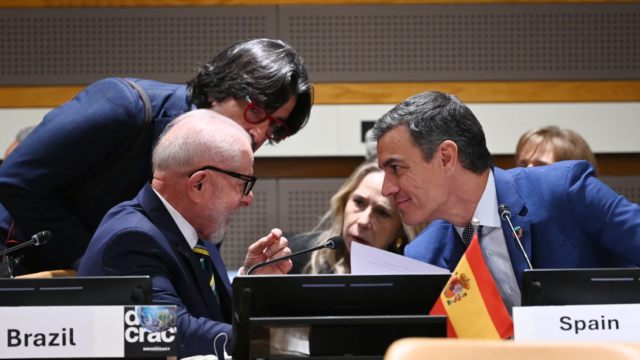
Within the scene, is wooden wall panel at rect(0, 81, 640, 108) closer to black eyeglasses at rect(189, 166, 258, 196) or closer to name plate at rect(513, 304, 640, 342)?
black eyeglasses at rect(189, 166, 258, 196)

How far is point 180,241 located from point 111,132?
497 mm

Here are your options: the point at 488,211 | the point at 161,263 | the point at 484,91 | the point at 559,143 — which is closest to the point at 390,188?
the point at 488,211

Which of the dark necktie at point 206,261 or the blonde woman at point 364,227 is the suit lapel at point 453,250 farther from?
the blonde woman at point 364,227

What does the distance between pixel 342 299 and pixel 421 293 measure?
0.18m

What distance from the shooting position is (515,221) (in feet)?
7.04

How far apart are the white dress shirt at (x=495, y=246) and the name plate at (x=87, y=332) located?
1123mm

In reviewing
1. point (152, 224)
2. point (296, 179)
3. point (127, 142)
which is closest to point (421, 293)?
point (152, 224)

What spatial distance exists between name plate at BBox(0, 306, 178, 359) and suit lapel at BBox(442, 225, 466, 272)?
1122 mm

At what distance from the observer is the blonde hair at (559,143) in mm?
3602

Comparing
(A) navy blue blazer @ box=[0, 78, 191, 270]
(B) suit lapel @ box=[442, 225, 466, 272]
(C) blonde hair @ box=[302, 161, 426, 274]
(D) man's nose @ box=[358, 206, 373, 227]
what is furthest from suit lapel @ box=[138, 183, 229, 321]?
(D) man's nose @ box=[358, 206, 373, 227]

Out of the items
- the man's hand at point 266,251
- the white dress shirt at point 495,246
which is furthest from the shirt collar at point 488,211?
the man's hand at point 266,251

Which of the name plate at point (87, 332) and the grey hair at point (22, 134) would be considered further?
the grey hair at point (22, 134)

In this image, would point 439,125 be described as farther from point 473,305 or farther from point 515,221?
point 473,305

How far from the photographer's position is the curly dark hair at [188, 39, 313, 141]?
2404mm
